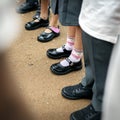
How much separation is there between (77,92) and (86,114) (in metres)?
0.20

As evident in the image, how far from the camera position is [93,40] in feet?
3.84

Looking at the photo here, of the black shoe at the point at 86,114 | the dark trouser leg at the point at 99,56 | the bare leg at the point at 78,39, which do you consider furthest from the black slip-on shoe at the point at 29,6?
the dark trouser leg at the point at 99,56

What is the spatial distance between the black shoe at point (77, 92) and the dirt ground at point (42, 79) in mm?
25

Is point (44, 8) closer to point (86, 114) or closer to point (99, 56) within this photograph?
point (86, 114)

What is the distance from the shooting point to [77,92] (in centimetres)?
176

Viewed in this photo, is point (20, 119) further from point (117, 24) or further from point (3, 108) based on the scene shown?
point (117, 24)

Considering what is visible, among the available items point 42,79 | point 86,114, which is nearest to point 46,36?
point 42,79

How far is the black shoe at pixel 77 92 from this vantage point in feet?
5.72

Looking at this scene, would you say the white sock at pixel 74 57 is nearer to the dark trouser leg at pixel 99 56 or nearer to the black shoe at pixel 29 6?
the dark trouser leg at pixel 99 56

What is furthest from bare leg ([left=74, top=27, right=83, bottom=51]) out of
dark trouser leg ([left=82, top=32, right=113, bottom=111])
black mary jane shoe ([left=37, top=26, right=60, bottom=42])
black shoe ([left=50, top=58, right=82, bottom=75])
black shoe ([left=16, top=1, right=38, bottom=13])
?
black shoe ([left=16, top=1, right=38, bottom=13])

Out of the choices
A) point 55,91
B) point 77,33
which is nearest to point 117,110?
point 77,33

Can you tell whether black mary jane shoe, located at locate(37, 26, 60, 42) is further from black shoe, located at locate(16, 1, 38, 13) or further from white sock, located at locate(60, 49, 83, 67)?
black shoe, located at locate(16, 1, 38, 13)

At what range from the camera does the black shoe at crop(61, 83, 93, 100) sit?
68.6 inches

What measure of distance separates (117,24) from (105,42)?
9cm
